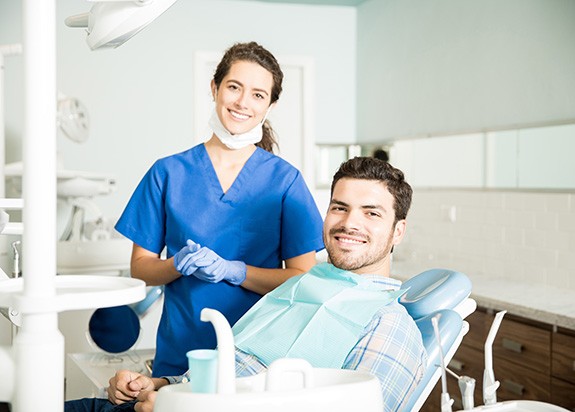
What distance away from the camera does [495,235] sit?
11.9ft

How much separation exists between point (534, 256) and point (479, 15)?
1238mm

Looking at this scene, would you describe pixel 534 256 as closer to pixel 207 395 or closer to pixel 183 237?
pixel 183 237

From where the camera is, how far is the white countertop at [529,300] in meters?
2.66

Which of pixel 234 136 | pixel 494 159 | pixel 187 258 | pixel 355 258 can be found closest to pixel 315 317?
pixel 355 258

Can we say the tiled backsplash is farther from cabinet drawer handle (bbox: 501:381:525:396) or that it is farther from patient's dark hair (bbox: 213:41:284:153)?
patient's dark hair (bbox: 213:41:284:153)

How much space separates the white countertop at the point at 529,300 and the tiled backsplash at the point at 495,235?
10 cm

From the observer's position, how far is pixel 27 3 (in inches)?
31.8

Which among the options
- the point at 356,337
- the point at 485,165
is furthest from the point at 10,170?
the point at 356,337

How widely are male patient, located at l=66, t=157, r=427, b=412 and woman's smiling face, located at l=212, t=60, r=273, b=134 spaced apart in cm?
27

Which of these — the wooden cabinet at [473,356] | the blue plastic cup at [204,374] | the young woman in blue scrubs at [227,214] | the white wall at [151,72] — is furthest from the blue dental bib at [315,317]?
the white wall at [151,72]

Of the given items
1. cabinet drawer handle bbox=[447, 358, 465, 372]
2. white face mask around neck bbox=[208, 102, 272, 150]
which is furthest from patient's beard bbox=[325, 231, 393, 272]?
cabinet drawer handle bbox=[447, 358, 465, 372]

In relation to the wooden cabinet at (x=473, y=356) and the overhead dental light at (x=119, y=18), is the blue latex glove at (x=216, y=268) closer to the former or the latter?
the overhead dental light at (x=119, y=18)

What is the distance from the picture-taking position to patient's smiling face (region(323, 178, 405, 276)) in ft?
5.82

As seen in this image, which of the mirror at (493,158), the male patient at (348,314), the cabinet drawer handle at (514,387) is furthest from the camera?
the mirror at (493,158)
